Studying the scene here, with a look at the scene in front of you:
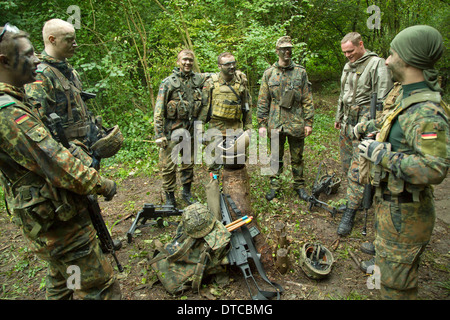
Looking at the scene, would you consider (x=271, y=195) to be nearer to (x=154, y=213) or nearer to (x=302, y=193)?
(x=302, y=193)

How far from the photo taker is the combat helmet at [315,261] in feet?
10.2

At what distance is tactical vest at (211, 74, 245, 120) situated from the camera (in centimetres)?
492

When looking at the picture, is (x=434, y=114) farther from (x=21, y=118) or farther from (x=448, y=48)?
(x=448, y=48)

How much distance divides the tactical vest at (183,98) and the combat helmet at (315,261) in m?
2.90

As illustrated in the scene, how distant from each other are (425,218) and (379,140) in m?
0.70

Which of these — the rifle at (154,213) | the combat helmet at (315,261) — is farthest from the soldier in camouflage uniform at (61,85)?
the combat helmet at (315,261)

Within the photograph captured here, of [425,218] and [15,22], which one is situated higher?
[15,22]

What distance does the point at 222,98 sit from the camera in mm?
4938

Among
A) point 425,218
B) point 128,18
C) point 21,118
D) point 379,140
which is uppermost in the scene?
point 128,18

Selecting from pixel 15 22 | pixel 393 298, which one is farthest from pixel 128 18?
pixel 393 298

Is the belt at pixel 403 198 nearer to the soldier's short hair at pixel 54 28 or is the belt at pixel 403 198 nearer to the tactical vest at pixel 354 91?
the tactical vest at pixel 354 91

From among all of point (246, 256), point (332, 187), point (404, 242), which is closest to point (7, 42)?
point (246, 256)

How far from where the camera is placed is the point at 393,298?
2.21 meters

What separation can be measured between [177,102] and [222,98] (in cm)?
84
